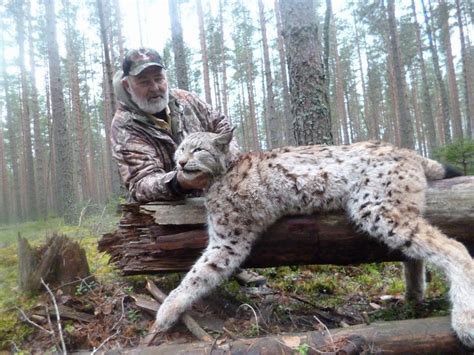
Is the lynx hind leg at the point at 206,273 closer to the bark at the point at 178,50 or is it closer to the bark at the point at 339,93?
the bark at the point at 178,50

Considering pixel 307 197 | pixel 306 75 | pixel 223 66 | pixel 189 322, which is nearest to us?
pixel 189 322

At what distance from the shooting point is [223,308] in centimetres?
423

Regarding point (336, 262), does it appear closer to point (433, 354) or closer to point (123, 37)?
point (433, 354)

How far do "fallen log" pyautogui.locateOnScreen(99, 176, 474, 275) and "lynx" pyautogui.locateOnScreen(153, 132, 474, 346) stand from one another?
13cm

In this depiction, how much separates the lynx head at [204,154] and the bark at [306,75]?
2.68m

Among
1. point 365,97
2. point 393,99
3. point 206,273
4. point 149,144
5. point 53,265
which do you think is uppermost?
point 365,97

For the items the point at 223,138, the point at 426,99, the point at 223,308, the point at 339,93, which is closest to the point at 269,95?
the point at 426,99

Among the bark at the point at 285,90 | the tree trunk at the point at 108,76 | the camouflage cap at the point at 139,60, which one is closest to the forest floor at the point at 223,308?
the camouflage cap at the point at 139,60

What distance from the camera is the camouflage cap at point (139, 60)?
16.3 feet

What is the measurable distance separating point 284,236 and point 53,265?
2691 mm

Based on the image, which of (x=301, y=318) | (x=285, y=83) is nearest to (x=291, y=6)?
(x=301, y=318)

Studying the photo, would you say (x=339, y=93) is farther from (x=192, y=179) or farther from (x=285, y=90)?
(x=192, y=179)

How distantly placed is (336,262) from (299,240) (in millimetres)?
461

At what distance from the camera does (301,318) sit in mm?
3896
